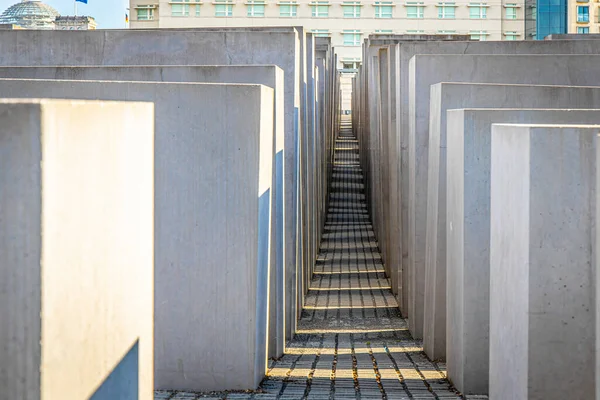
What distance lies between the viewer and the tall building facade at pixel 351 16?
65312 millimetres

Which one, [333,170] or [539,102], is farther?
[333,170]

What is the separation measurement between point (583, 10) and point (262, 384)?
55678mm

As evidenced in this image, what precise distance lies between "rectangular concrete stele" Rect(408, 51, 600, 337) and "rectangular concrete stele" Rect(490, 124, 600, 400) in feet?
15.0

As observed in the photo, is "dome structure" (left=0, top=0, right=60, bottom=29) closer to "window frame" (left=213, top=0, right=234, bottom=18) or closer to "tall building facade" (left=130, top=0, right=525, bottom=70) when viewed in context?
"tall building facade" (left=130, top=0, right=525, bottom=70)

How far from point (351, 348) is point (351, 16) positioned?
58.9 metres

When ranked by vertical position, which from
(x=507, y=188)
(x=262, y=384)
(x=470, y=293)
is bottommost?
(x=262, y=384)

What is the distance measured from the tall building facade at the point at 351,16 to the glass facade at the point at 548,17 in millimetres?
4512

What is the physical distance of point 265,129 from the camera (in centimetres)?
769

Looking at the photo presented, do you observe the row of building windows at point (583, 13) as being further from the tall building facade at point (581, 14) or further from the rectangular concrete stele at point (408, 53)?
the rectangular concrete stele at point (408, 53)

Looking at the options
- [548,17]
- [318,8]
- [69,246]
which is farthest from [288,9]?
[69,246]

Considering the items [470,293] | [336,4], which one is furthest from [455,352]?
[336,4]

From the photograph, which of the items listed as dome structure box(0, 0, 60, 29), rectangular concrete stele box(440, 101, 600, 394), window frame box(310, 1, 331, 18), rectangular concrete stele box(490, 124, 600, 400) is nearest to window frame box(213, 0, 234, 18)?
window frame box(310, 1, 331, 18)

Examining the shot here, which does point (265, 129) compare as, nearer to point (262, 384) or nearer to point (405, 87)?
point (262, 384)

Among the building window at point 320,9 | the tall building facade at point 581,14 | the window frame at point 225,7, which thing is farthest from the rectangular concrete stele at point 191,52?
the building window at point 320,9
